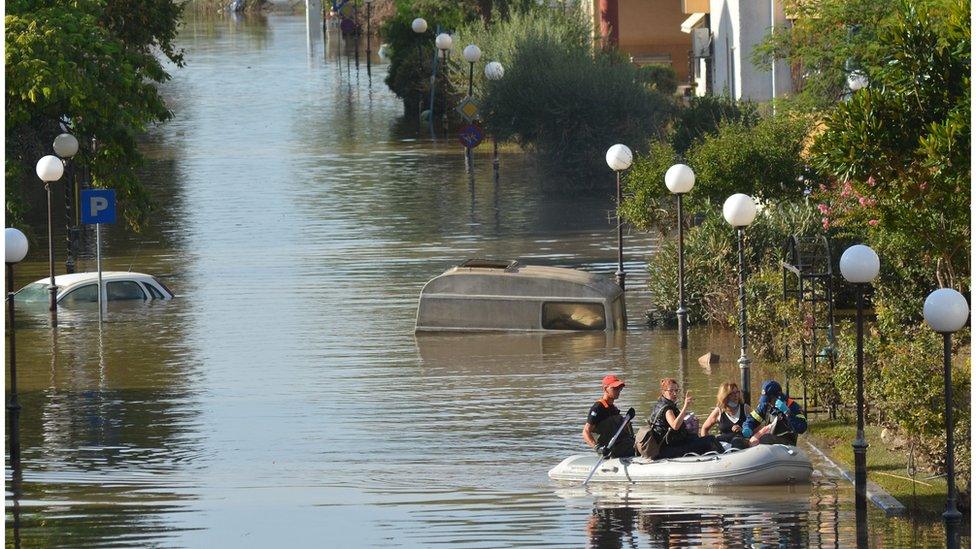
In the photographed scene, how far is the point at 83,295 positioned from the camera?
3180cm

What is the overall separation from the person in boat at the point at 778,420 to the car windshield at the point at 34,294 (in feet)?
52.6

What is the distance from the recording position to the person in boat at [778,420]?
18.6 meters

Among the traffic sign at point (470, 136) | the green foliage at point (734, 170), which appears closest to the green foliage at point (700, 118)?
the traffic sign at point (470, 136)

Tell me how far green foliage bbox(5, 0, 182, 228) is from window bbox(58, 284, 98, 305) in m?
1.63

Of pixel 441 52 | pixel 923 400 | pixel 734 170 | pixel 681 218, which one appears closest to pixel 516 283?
pixel 681 218

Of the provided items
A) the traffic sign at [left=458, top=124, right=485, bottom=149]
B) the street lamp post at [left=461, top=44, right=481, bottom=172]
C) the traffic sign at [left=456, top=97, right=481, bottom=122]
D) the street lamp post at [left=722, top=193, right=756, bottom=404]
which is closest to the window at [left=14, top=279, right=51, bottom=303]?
the street lamp post at [left=722, top=193, right=756, bottom=404]

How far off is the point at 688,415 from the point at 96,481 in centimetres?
589

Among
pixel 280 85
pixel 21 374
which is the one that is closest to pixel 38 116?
pixel 21 374

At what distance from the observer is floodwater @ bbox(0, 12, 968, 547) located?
54.0 feet

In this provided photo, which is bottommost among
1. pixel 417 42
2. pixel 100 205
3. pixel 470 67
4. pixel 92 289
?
pixel 92 289

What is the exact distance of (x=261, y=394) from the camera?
24.3m

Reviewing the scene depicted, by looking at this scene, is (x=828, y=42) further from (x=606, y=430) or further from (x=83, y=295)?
(x=606, y=430)

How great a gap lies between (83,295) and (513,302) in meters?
7.73

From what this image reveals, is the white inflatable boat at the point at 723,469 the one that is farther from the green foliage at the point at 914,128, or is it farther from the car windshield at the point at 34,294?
the car windshield at the point at 34,294
